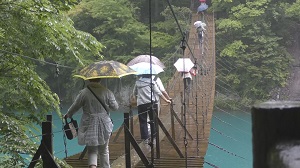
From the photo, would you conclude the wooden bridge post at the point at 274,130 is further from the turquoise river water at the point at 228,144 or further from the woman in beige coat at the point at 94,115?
the turquoise river water at the point at 228,144

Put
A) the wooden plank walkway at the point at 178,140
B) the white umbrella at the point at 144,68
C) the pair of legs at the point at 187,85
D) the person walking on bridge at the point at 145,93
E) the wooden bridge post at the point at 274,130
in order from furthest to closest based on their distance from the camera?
the pair of legs at the point at 187,85 → the white umbrella at the point at 144,68 → the person walking on bridge at the point at 145,93 → the wooden plank walkway at the point at 178,140 → the wooden bridge post at the point at 274,130

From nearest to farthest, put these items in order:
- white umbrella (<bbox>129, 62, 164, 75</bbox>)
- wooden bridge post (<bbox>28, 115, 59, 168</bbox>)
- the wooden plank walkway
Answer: wooden bridge post (<bbox>28, 115, 59, 168</bbox>)
the wooden plank walkway
white umbrella (<bbox>129, 62, 164, 75</bbox>)

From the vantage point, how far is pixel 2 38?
2.27 meters

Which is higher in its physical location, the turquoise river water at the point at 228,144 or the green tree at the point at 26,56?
the green tree at the point at 26,56

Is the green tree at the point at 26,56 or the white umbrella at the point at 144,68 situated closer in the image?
the green tree at the point at 26,56

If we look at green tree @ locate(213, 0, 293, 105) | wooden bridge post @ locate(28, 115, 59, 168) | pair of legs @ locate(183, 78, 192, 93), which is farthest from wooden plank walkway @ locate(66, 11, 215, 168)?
green tree @ locate(213, 0, 293, 105)

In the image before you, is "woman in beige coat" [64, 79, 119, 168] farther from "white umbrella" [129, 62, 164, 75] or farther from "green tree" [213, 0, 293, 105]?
"green tree" [213, 0, 293, 105]

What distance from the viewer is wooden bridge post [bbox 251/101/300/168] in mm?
250

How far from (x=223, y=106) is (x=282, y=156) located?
11163mm

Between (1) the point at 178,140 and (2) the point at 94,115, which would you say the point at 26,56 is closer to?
(2) the point at 94,115

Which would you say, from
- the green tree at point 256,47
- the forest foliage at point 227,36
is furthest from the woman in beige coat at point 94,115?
the green tree at point 256,47

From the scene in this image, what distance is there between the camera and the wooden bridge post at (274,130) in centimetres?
25

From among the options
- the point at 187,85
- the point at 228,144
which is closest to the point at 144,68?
the point at 187,85

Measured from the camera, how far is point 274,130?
26 cm
